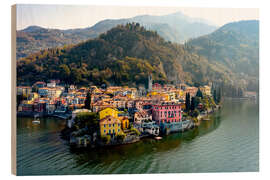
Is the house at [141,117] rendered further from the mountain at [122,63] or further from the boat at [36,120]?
the boat at [36,120]

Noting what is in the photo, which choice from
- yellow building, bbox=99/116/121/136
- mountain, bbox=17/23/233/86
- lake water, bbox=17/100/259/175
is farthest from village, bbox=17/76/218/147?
mountain, bbox=17/23/233/86

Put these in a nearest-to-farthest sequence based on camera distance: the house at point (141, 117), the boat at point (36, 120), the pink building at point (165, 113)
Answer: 1. the house at point (141, 117)
2. the pink building at point (165, 113)
3. the boat at point (36, 120)

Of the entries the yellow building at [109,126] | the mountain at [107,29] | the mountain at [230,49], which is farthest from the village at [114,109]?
the mountain at [230,49]

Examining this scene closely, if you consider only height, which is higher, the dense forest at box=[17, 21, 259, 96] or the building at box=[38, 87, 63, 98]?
the dense forest at box=[17, 21, 259, 96]

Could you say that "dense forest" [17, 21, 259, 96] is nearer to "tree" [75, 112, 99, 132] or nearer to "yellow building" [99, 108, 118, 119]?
"tree" [75, 112, 99, 132]

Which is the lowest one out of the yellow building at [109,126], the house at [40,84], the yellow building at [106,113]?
the yellow building at [109,126]

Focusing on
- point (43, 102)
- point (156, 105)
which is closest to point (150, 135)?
point (156, 105)

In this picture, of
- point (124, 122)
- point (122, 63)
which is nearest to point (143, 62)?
point (122, 63)
